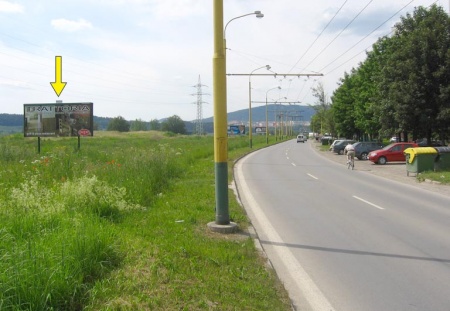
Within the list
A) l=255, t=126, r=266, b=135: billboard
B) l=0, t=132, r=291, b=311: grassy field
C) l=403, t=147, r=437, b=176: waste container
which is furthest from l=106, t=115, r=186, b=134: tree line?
l=0, t=132, r=291, b=311: grassy field

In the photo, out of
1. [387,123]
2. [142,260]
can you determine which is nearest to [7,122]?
[387,123]

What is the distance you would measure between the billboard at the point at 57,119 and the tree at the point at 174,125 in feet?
431

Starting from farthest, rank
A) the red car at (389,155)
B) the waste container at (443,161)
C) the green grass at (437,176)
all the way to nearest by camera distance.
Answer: the red car at (389,155) → the waste container at (443,161) → the green grass at (437,176)

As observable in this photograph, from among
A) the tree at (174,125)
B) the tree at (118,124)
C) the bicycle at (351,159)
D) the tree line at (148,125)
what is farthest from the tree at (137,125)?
the bicycle at (351,159)

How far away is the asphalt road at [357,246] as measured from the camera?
5398 mm

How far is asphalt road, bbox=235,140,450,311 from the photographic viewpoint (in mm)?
5398

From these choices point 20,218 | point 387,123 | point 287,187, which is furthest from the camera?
point 387,123

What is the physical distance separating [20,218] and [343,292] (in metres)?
4.77

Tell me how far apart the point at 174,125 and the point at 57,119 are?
135 metres

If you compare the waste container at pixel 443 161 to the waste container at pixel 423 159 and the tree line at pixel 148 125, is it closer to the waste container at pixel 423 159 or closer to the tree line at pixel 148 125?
the waste container at pixel 423 159

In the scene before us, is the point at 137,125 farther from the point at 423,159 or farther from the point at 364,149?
the point at 423,159

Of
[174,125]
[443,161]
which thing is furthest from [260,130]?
[443,161]

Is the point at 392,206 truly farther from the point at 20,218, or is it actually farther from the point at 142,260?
the point at 20,218

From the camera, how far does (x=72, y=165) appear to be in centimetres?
1492
